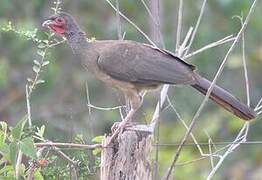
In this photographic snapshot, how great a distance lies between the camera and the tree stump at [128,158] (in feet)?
14.0

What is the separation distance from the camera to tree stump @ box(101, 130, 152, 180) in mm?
4254

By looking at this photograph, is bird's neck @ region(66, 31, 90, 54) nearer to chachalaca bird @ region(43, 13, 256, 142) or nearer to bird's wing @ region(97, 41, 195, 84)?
chachalaca bird @ region(43, 13, 256, 142)

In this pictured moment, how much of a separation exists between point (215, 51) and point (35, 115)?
82.4 inches

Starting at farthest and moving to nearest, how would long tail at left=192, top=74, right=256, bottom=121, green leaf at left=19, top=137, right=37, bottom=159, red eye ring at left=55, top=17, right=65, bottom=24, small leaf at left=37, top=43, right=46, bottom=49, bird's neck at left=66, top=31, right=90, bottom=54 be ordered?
bird's neck at left=66, top=31, right=90, bottom=54
red eye ring at left=55, top=17, right=65, bottom=24
long tail at left=192, top=74, right=256, bottom=121
small leaf at left=37, top=43, right=46, bottom=49
green leaf at left=19, top=137, right=37, bottom=159

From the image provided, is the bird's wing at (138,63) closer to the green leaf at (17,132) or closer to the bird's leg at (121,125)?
the bird's leg at (121,125)

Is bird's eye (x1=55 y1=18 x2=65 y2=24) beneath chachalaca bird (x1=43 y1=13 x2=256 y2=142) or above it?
above

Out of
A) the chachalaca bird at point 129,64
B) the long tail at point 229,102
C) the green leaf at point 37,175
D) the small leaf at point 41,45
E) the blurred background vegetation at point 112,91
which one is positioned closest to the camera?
the green leaf at point 37,175

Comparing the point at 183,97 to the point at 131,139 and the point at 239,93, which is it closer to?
the point at 239,93

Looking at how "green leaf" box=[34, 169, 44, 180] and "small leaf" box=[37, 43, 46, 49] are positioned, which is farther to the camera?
"small leaf" box=[37, 43, 46, 49]

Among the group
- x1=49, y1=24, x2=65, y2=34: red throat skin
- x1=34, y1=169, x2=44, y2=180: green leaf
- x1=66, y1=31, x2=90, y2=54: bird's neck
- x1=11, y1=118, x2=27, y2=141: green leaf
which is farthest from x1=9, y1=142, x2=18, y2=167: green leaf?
x1=66, y1=31, x2=90, y2=54: bird's neck

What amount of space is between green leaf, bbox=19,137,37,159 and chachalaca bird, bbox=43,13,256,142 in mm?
1120

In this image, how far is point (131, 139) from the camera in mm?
4332

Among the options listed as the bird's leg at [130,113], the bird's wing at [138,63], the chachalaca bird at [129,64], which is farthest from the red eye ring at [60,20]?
the bird's leg at [130,113]

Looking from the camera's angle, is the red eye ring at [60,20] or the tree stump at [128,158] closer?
the tree stump at [128,158]
